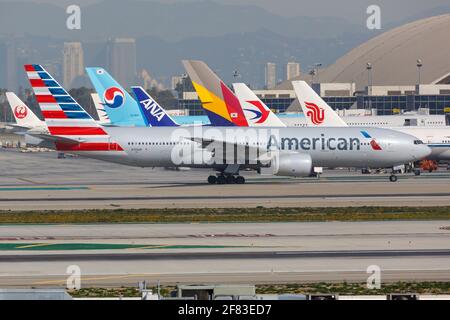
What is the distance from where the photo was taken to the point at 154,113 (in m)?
89.8

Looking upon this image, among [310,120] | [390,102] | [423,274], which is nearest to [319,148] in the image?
[310,120]

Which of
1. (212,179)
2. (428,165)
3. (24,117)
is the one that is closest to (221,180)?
(212,179)

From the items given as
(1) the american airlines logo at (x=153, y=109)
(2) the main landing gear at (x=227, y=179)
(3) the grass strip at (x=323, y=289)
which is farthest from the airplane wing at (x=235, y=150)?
(3) the grass strip at (x=323, y=289)

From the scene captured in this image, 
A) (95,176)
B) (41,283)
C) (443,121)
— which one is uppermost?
(443,121)

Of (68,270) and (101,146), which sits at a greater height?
(101,146)

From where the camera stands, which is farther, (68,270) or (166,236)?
(166,236)

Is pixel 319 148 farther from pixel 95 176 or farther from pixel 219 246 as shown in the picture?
pixel 219 246

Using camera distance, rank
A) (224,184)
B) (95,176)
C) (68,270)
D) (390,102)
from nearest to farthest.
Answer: (68,270) → (224,184) → (95,176) → (390,102)

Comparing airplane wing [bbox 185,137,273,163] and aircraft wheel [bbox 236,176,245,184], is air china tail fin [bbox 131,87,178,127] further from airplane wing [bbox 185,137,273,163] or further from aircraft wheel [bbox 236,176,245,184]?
airplane wing [bbox 185,137,273,163]

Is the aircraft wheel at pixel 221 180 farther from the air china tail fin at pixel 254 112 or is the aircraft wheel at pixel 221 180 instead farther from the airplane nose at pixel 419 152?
the air china tail fin at pixel 254 112

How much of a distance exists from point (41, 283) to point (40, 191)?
41.9 metres

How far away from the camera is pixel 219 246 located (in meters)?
38.3

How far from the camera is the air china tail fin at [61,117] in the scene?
238 ft

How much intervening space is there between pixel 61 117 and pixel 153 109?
18509 millimetres
